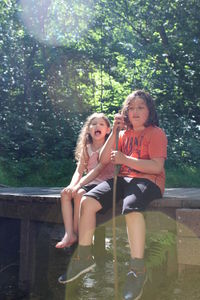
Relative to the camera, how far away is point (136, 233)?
9.79ft

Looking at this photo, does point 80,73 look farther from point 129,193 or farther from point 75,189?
point 129,193

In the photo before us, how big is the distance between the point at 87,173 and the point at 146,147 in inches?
30.5

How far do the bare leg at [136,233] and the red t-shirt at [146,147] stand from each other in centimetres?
41

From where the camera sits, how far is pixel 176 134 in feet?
42.9

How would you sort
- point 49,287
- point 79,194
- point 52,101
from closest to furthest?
1. point 79,194
2. point 49,287
3. point 52,101

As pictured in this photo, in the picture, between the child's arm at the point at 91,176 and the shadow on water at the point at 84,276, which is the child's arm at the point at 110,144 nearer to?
the child's arm at the point at 91,176

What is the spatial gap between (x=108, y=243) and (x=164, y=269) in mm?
2595

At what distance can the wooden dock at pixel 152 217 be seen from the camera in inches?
126

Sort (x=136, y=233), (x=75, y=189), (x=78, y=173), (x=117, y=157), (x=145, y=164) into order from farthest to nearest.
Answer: (x=78, y=173), (x=75, y=189), (x=145, y=164), (x=117, y=157), (x=136, y=233)

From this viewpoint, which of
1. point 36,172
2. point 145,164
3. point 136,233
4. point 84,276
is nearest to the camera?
point 136,233

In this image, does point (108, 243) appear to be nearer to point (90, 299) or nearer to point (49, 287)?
point (49, 287)

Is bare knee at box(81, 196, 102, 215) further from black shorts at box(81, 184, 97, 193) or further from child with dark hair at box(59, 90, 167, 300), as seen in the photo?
black shorts at box(81, 184, 97, 193)

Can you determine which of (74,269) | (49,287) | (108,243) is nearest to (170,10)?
(108,243)

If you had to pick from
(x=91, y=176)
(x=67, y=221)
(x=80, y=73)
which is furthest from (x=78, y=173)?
(x=80, y=73)
